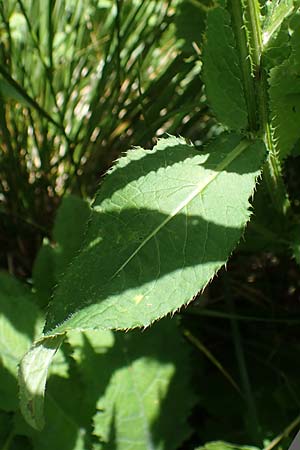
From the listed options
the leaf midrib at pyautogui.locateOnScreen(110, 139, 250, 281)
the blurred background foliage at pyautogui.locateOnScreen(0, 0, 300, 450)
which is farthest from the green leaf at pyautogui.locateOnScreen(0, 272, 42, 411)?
the leaf midrib at pyautogui.locateOnScreen(110, 139, 250, 281)

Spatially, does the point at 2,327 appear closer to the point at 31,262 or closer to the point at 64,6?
the point at 31,262

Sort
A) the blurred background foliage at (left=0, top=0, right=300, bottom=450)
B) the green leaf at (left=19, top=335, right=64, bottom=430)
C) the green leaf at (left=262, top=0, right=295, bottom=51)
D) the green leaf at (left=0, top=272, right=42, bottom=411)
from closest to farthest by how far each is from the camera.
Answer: the green leaf at (left=19, top=335, right=64, bottom=430), the green leaf at (left=262, top=0, right=295, bottom=51), the green leaf at (left=0, top=272, right=42, bottom=411), the blurred background foliage at (left=0, top=0, right=300, bottom=450)

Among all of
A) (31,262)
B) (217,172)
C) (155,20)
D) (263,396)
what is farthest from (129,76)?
(263,396)

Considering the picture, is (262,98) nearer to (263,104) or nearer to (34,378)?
(263,104)

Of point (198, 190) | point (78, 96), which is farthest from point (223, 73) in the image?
point (78, 96)

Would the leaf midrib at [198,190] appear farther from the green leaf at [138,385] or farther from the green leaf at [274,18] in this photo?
the green leaf at [138,385]

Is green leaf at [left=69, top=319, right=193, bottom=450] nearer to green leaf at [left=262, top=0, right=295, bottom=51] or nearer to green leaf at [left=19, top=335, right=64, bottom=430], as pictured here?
green leaf at [left=19, top=335, right=64, bottom=430]
